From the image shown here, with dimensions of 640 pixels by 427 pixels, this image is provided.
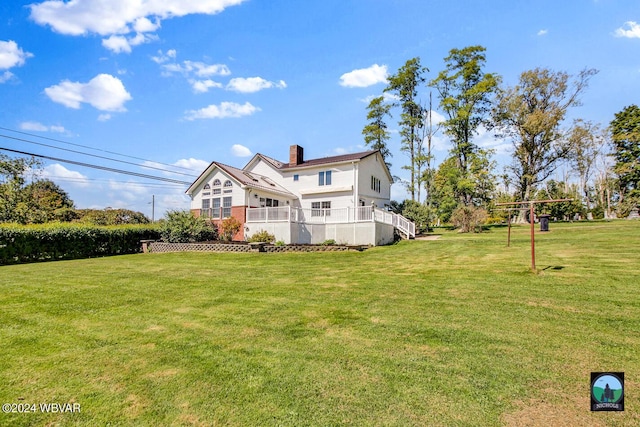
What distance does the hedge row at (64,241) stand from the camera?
15.0 meters

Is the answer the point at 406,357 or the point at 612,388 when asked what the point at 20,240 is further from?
the point at 612,388

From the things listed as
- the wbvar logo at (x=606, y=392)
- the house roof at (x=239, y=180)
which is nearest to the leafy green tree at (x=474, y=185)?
the house roof at (x=239, y=180)

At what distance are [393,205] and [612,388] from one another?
24119 millimetres

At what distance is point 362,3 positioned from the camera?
11078 mm

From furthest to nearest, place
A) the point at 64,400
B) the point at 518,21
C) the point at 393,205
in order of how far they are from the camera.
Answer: the point at 393,205
the point at 518,21
the point at 64,400

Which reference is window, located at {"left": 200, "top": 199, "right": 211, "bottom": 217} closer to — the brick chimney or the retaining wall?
the retaining wall

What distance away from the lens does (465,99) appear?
2948 cm

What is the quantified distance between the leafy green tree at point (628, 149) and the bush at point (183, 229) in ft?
143

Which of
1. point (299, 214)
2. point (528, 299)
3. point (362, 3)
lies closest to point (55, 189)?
point (299, 214)

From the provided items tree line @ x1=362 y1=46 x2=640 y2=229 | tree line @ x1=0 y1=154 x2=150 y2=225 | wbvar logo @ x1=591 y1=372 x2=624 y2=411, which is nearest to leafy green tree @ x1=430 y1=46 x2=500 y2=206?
tree line @ x1=362 y1=46 x2=640 y2=229

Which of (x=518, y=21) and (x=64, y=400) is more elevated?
(x=518, y=21)

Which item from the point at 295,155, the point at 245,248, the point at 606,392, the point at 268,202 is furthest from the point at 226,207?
the point at 606,392

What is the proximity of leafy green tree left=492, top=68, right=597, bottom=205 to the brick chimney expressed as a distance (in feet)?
66.8

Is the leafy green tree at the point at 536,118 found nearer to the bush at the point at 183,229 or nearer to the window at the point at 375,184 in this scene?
the window at the point at 375,184
